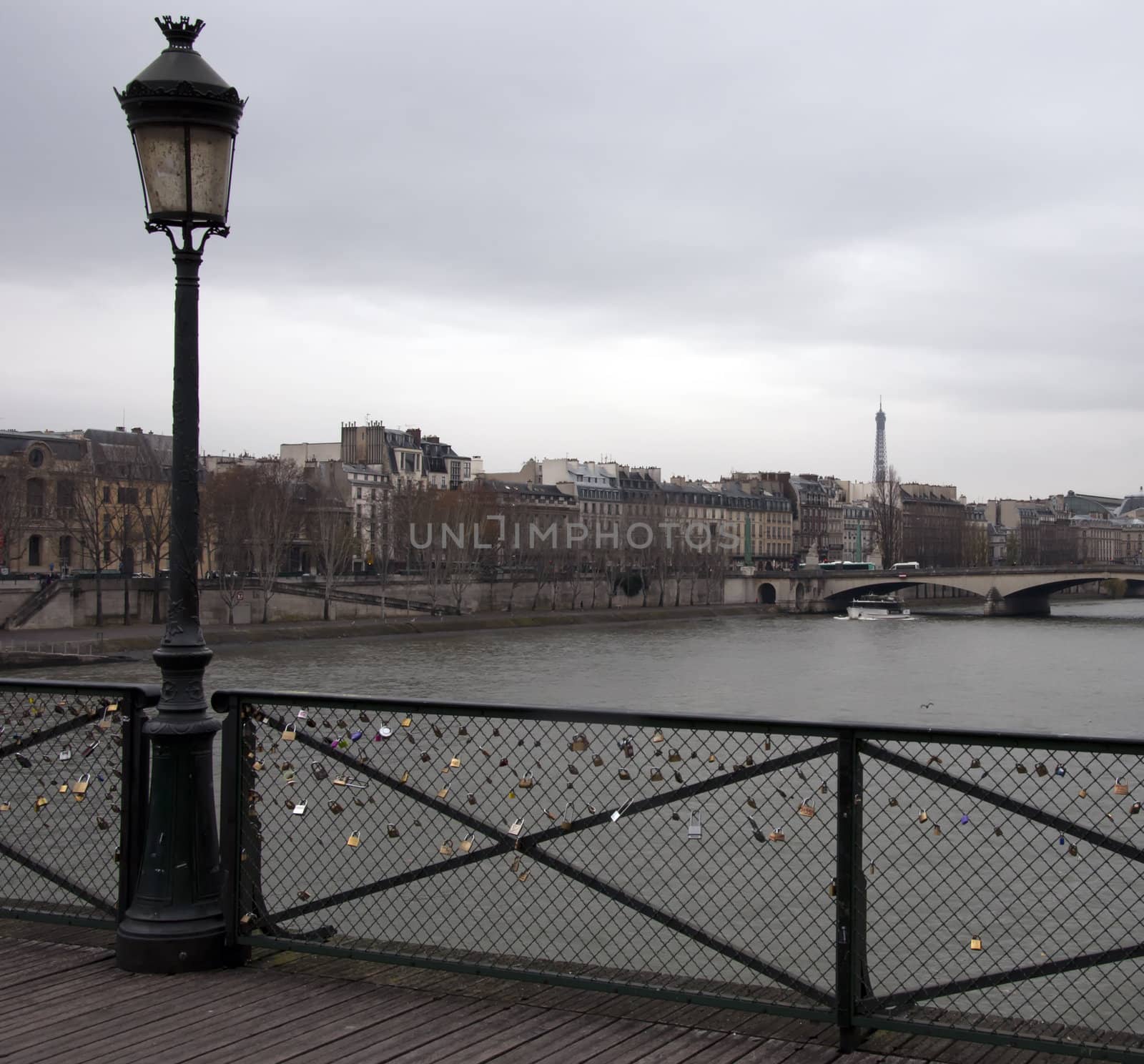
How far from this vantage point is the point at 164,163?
4945 mm

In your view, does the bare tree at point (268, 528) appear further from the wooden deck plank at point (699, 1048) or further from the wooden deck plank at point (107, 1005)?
the wooden deck plank at point (699, 1048)

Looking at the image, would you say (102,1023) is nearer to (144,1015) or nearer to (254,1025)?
(144,1015)

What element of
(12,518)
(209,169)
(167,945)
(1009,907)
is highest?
Result: (209,169)

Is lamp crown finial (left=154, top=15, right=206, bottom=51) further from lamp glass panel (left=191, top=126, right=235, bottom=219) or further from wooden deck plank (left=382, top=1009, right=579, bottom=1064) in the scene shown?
wooden deck plank (left=382, top=1009, right=579, bottom=1064)

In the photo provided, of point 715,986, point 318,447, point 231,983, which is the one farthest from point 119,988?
point 318,447

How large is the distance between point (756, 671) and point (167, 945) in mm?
33357

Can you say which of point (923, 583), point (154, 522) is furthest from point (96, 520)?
point (923, 583)

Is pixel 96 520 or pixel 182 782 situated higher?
pixel 96 520

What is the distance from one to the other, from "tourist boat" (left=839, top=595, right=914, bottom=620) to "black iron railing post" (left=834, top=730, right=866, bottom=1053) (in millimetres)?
69164

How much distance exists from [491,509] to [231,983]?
6887cm

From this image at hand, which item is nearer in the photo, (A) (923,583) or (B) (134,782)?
(B) (134,782)

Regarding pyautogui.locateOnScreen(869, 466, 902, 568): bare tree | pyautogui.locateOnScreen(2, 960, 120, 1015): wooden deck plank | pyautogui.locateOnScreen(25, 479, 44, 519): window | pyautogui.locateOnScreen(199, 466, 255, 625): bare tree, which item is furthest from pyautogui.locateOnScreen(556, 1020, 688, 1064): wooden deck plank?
pyautogui.locateOnScreen(869, 466, 902, 568): bare tree

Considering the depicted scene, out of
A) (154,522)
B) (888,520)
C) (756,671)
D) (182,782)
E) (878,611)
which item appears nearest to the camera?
(182,782)

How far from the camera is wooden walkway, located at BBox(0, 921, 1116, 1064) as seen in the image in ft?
12.5
